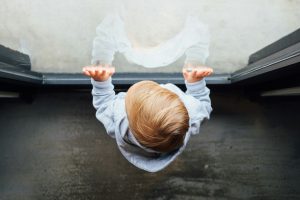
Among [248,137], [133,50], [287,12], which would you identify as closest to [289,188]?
[248,137]

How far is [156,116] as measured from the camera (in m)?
1.14

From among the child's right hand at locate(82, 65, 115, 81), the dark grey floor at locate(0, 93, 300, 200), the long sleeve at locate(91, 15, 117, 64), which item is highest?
the child's right hand at locate(82, 65, 115, 81)

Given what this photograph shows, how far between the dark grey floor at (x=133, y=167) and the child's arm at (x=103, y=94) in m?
0.89

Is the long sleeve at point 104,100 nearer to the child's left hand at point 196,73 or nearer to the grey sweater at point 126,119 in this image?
the grey sweater at point 126,119

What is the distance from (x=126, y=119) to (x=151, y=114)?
0.17 meters

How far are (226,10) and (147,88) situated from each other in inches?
48.2

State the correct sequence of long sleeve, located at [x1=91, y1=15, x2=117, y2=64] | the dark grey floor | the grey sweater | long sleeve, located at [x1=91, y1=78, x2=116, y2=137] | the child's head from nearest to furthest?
the child's head
the grey sweater
long sleeve, located at [x1=91, y1=78, x2=116, y2=137]
long sleeve, located at [x1=91, y1=15, x2=117, y2=64]
the dark grey floor

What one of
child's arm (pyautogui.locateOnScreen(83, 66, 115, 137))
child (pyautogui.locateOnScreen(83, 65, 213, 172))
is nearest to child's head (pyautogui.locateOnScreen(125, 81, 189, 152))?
child (pyautogui.locateOnScreen(83, 65, 213, 172))

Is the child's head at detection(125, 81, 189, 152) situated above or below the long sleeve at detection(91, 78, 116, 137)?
above

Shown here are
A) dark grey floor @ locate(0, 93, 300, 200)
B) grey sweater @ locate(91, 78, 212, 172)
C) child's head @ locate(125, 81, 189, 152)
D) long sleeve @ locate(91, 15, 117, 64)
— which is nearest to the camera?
child's head @ locate(125, 81, 189, 152)

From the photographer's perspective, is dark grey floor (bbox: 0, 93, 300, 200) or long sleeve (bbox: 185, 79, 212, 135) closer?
long sleeve (bbox: 185, 79, 212, 135)

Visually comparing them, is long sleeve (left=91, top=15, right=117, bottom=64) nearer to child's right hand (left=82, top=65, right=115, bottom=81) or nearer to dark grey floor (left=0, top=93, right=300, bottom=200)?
dark grey floor (left=0, top=93, right=300, bottom=200)

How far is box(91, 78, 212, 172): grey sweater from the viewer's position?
1331mm

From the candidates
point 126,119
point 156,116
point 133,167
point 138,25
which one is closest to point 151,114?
point 156,116
